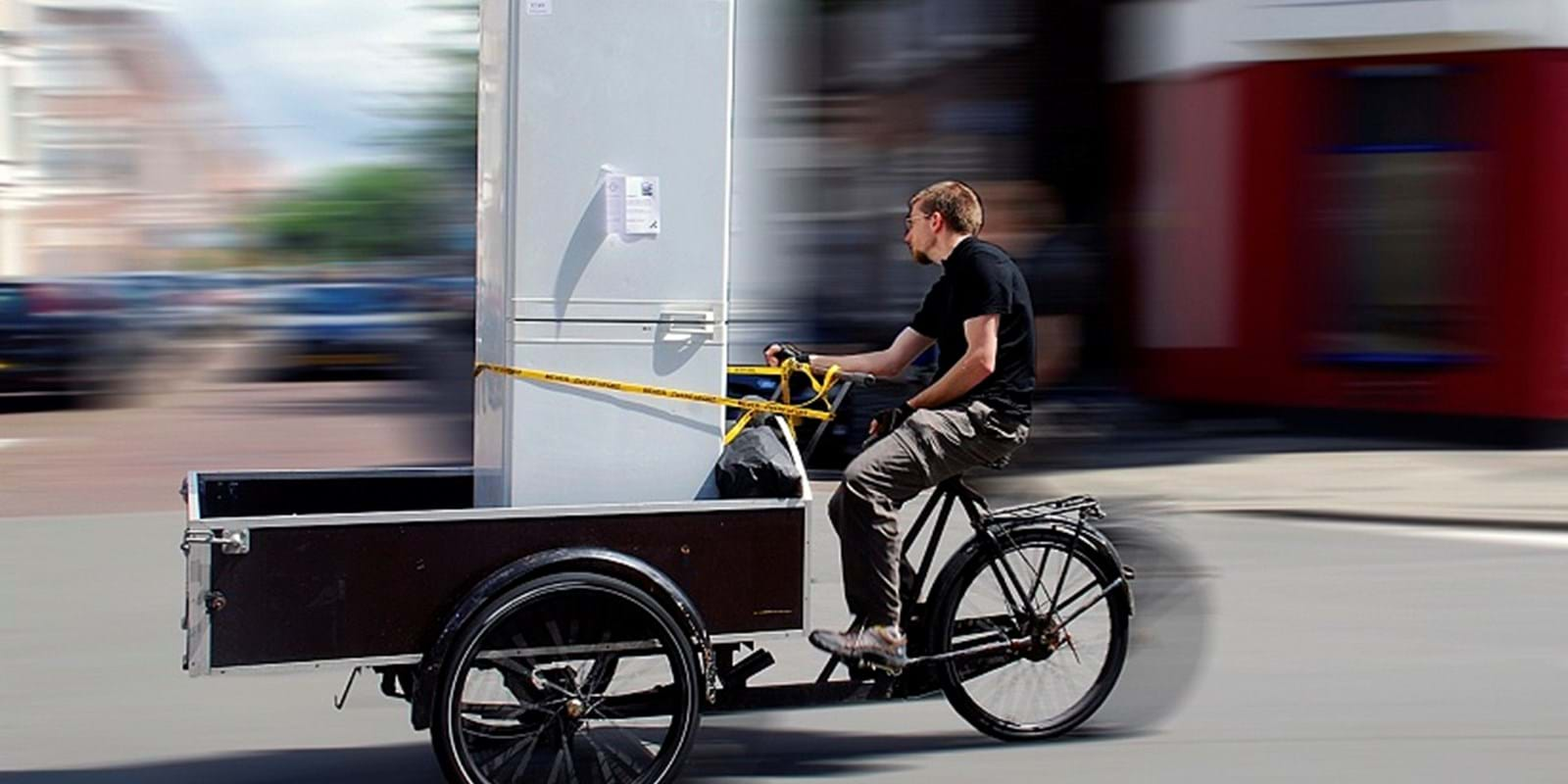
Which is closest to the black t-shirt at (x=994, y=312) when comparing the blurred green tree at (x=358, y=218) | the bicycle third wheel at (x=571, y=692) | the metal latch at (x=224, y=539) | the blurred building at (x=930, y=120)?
the bicycle third wheel at (x=571, y=692)

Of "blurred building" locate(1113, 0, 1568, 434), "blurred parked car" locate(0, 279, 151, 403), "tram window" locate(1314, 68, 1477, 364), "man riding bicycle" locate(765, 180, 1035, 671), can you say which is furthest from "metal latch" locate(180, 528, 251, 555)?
"blurred parked car" locate(0, 279, 151, 403)

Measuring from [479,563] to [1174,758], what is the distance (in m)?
2.31

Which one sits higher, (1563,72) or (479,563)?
(1563,72)

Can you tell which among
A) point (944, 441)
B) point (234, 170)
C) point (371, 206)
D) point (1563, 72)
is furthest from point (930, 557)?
point (234, 170)

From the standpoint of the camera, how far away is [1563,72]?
48.8ft

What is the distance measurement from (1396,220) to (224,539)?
1278 cm

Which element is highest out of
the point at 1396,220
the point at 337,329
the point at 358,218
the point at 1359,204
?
the point at 358,218

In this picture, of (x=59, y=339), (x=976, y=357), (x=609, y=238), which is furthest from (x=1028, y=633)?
(x=59, y=339)

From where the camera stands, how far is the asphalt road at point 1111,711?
585 cm

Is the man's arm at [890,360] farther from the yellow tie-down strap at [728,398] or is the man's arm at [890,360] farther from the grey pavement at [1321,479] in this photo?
the grey pavement at [1321,479]

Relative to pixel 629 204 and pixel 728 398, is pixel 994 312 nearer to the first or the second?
pixel 728 398

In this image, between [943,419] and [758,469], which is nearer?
[758,469]

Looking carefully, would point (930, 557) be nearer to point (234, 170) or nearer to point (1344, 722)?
point (1344, 722)

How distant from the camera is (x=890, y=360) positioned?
5.89 meters
